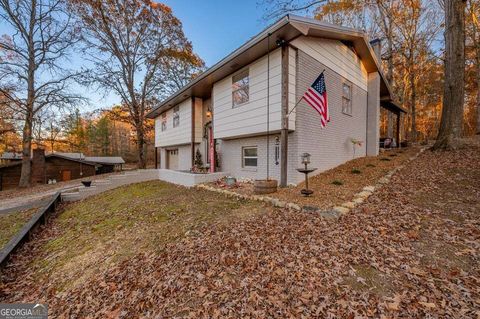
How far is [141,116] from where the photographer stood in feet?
63.9

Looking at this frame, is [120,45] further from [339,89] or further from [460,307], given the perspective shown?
[460,307]

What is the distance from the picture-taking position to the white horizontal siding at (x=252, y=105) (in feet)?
22.7

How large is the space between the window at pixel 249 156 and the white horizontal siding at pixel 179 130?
4427 mm

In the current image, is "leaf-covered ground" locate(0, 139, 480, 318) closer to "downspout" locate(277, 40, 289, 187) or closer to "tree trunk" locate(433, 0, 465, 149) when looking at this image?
"downspout" locate(277, 40, 289, 187)

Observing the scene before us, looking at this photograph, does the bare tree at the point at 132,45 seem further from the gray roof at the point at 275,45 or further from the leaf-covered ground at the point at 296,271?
the leaf-covered ground at the point at 296,271

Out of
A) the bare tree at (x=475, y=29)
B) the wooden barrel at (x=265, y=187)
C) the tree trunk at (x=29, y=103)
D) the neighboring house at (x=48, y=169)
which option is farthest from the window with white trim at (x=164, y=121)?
the bare tree at (x=475, y=29)

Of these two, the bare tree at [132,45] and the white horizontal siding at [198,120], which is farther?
the bare tree at [132,45]

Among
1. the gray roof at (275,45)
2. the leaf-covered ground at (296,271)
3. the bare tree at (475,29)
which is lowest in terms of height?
the leaf-covered ground at (296,271)

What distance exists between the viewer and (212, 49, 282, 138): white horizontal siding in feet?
22.7

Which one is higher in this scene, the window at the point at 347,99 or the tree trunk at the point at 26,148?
the window at the point at 347,99

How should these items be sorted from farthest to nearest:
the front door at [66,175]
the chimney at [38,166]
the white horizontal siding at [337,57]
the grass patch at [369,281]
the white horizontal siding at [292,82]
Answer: the front door at [66,175] < the chimney at [38,166] < the white horizontal siding at [337,57] < the white horizontal siding at [292,82] < the grass patch at [369,281]

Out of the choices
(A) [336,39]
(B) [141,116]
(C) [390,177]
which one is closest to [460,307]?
(C) [390,177]

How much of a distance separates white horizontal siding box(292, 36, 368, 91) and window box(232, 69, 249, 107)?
226 cm

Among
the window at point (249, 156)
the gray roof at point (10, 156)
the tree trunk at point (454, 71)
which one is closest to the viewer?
the tree trunk at point (454, 71)
